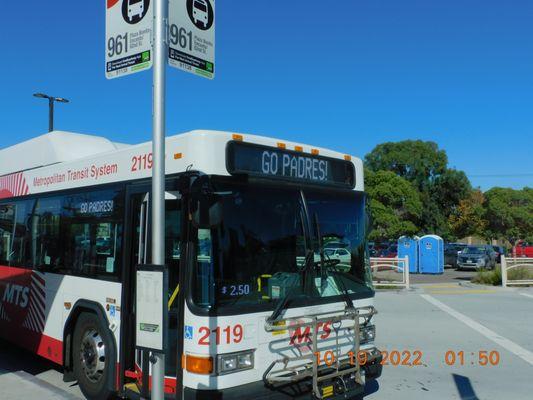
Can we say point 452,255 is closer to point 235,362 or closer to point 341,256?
point 341,256

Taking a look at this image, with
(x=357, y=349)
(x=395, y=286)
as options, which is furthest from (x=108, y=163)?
(x=395, y=286)

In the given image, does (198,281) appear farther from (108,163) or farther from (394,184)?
(394,184)

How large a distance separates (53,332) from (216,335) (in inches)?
127

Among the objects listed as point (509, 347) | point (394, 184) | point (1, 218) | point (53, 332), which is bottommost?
point (509, 347)

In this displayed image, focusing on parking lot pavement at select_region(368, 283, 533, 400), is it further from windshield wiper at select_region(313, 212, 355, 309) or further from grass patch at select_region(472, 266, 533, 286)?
grass patch at select_region(472, 266, 533, 286)

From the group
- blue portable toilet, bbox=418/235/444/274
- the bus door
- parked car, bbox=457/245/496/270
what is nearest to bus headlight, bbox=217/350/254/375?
the bus door

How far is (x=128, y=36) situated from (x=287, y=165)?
6.36 ft

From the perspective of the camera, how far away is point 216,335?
4.33 meters

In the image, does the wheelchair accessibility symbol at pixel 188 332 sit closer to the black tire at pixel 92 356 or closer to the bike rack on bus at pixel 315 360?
the bike rack on bus at pixel 315 360

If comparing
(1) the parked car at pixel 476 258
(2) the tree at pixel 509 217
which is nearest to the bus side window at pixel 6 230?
(1) the parked car at pixel 476 258

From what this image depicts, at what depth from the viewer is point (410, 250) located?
2927 cm

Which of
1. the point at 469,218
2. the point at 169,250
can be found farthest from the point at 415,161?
the point at 169,250

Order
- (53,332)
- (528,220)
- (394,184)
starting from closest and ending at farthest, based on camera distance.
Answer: (53,332) < (394,184) < (528,220)

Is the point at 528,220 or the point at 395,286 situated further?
the point at 528,220
